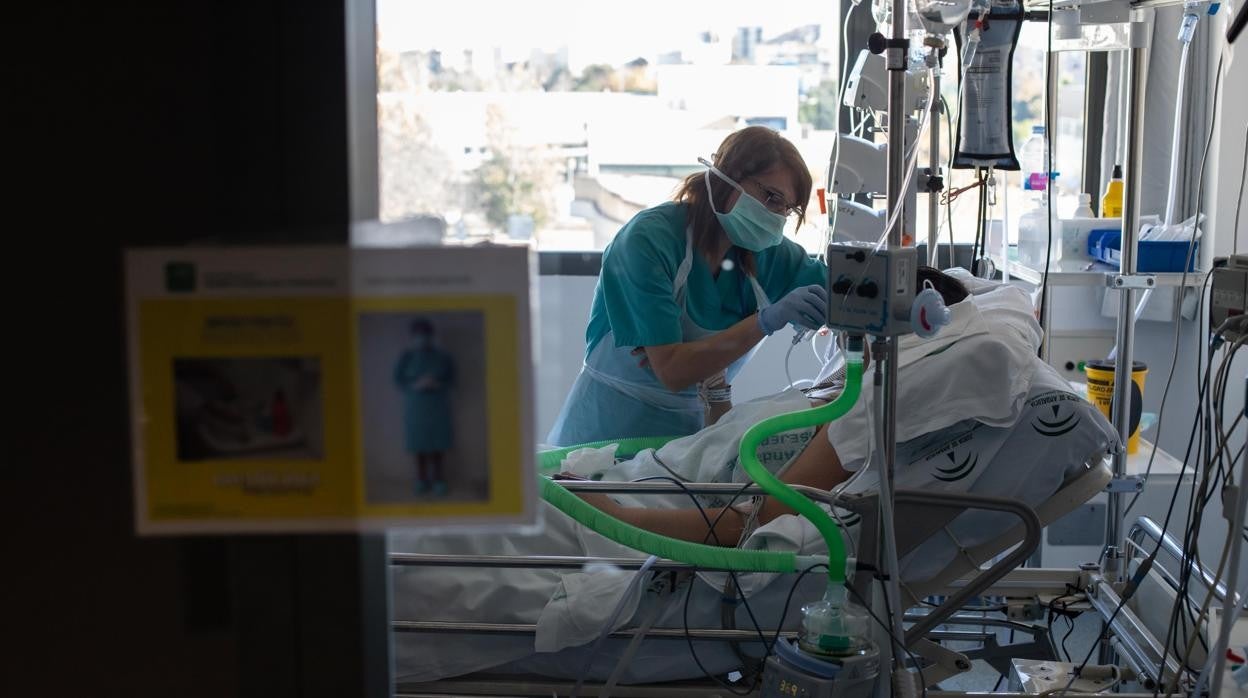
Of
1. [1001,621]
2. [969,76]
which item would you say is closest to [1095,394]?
[1001,621]

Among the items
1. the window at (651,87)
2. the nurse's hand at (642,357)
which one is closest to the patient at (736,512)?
the nurse's hand at (642,357)

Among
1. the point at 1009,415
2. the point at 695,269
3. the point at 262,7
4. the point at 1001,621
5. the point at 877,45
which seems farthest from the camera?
the point at 695,269

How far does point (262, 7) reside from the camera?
68cm

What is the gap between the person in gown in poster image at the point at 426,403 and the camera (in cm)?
69

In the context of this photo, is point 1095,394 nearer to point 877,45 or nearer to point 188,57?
point 877,45

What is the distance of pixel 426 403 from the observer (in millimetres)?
696

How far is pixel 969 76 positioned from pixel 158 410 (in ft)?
6.65

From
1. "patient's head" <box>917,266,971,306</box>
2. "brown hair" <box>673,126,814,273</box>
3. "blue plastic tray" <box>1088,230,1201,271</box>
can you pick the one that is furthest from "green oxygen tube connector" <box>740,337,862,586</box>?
"blue plastic tray" <box>1088,230,1201,271</box>

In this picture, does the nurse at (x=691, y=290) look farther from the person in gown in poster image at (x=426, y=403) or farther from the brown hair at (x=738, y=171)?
the person in gown in poster image at (x=426, y=403)

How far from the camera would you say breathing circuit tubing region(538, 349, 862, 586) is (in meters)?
1.53

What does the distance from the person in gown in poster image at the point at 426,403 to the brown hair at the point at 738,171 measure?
5.88 feet

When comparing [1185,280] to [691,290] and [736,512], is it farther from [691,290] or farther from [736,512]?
[736,512]

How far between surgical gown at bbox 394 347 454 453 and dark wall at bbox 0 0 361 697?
0.30 feet

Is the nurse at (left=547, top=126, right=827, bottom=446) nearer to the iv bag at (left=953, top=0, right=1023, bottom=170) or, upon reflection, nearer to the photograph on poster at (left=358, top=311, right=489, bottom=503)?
the iv bag at (left=953, top=0, right=1023, bottom=170)
